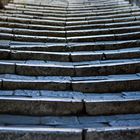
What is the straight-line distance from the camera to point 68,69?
17.2ft

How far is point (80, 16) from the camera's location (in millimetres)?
9164

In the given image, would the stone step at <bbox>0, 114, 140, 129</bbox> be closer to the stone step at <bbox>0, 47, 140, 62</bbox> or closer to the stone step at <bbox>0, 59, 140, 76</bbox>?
the stone step at <bbox>0, 59, 140, 76</bbox>

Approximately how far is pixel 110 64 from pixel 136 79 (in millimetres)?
657

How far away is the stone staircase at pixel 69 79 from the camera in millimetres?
3738

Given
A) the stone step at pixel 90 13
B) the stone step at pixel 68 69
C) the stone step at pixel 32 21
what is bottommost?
the stone step at pixel 68 69

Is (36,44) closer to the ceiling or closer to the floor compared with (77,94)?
closer to the ceiling

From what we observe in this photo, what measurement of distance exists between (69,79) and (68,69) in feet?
1.00

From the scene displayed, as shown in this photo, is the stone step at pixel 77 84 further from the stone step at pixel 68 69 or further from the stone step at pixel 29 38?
the stone step at pixel 29 38

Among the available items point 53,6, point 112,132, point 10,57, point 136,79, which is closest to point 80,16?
point 53,6

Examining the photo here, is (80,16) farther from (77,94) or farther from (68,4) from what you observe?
(77,94)

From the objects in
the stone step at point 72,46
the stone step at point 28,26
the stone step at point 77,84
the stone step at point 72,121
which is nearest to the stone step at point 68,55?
the stone step at point 72,46

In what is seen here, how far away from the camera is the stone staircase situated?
3738 millimetres

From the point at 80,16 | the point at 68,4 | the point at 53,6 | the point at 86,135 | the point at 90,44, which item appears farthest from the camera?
the point at 68,4

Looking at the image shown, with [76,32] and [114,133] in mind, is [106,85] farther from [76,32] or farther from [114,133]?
[76,32]
